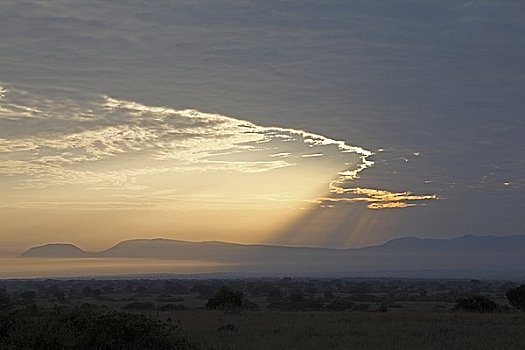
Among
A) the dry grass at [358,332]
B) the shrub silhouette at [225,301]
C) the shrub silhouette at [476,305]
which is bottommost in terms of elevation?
the dry grass at [358,332]

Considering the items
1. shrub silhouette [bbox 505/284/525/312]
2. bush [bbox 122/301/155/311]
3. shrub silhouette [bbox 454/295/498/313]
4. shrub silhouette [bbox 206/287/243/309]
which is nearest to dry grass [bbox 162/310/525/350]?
shrub silhouette [bbox 454/295/498/313]

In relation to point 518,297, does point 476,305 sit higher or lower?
lower

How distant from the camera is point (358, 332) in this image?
28078 mm

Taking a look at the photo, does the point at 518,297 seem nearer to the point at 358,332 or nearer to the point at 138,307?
the point at 138,307

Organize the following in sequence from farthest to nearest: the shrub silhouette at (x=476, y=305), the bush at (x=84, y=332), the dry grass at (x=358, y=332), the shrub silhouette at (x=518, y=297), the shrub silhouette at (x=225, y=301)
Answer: the shrub silhouette at (x=518, y=297) → the shrub silhouette at (x=225, y=301) → the shrub silhouette at (x=476, y=305) → the dry grass at (x=358, y=332) → the bush at (x=84, y=332)

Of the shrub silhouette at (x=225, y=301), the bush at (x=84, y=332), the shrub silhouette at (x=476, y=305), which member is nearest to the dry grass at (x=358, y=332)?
the bush at (x=84, y=332)

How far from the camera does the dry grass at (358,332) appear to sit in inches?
944

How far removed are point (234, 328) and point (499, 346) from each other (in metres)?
10.0

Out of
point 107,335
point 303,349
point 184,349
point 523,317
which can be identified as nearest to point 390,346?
point 303,349

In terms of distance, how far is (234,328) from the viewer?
29109 mm

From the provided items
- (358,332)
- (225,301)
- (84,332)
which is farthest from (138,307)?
(84,332)

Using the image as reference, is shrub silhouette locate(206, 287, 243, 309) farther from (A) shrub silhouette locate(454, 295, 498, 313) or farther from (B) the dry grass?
(A) shrub silhouette locate(454, 295, 498, 313)

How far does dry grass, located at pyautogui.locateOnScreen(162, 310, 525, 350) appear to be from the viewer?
23984 mm

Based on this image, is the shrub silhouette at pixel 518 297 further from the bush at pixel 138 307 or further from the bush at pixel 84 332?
the bush at pixel 84 332
